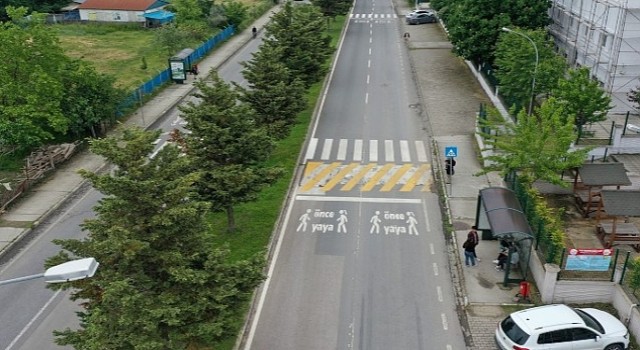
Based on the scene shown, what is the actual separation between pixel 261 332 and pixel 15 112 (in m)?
21.3

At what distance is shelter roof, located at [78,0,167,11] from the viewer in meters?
74.2

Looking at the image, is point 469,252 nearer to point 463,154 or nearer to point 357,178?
point 357,178

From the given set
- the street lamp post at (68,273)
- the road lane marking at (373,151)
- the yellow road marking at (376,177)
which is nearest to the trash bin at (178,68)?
the road lane marking at (373,151)

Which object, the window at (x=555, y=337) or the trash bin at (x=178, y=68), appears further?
the trash bin at (x=178, y=68)

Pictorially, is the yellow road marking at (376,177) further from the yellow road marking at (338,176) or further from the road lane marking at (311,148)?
the road lane marking at (311,148)

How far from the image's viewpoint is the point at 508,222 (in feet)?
72.9

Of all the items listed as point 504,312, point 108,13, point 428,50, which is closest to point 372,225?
point 504,312

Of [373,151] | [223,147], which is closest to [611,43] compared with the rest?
[373,151]

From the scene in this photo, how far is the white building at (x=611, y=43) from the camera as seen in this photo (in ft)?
122

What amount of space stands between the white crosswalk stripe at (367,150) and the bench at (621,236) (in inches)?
433

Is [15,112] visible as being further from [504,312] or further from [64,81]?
[504,312]

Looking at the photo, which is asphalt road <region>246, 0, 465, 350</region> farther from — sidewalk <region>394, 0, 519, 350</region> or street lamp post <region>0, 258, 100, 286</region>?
street lamp post <region>0, 258, 100, 286</region>

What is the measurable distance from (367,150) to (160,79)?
21.7 metres

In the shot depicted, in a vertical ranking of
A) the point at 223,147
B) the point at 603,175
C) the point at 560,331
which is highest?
the point at 223,147
